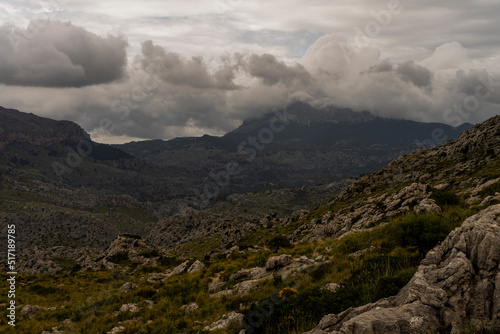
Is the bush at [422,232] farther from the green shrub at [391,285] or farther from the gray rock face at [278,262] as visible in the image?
the gray rock face at [278,262]

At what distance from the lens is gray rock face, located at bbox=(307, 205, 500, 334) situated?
8461 mm

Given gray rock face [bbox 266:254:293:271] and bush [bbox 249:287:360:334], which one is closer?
bush [bbox 249:287:360:334]

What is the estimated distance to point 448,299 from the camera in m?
9.14

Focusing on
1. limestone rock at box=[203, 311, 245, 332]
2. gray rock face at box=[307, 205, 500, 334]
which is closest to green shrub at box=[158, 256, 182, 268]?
limestone rock at box=[203, 311, 245, 332]

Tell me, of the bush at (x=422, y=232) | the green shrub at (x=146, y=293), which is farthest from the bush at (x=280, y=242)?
the bush at (x=422, y=232)

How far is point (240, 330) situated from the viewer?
13289 mm

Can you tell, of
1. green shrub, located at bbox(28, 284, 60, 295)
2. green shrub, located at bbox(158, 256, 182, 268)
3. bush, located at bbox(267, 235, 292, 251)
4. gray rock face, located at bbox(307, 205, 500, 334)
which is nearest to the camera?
gray rock face, located at bbox(307, 205, 500, 334)

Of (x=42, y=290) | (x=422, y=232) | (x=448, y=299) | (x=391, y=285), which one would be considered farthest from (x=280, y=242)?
(x=42, y=290)

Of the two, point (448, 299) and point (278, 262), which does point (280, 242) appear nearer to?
point (278, 262)

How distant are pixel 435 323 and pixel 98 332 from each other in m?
21.4

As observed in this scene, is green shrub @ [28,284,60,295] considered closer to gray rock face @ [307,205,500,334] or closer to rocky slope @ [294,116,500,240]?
rocky slope @ [294,116,500,240]

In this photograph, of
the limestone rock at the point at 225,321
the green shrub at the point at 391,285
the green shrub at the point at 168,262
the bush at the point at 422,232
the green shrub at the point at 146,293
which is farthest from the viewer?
the green shrub at the point at 168,262

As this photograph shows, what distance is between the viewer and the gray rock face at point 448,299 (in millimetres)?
8461

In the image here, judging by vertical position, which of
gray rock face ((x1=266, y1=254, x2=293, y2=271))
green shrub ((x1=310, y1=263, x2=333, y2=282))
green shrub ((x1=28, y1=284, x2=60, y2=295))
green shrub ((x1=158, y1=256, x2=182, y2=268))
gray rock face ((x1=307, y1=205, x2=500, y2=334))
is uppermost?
gray rock face ((x1=307, y1=205, x2=500, y2=334))
